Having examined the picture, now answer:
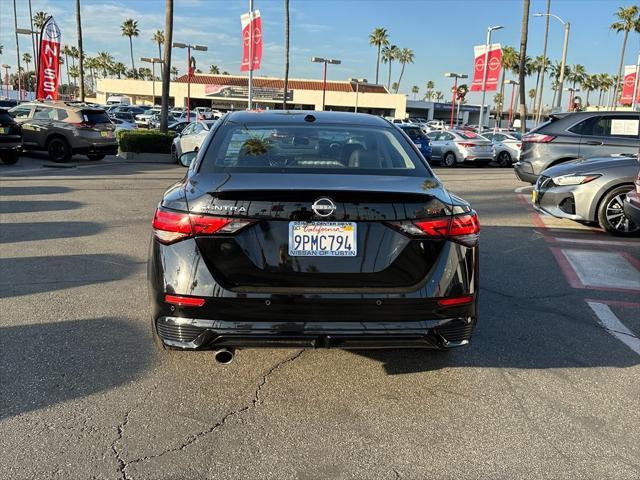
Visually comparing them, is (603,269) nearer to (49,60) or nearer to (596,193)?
(596,193)

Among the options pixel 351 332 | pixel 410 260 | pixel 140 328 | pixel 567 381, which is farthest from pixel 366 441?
pixel 140 328

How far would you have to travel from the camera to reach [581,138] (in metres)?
11.4

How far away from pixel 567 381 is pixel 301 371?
171 centimetres

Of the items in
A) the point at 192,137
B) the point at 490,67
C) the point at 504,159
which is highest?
the point at 490,67

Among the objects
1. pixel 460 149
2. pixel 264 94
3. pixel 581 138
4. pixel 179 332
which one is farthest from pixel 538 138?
pixel 264 94

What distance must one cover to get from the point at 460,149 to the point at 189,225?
68.3ft

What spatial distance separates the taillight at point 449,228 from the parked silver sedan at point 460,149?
2010 centimetres

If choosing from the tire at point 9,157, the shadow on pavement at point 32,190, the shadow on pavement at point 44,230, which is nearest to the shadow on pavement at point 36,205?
the shadow on pavement at point 32,190

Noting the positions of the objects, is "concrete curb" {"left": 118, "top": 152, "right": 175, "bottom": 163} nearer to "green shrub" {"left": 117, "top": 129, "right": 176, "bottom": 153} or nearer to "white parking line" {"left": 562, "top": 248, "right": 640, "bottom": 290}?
"green shrub" {"left": 117, "top": 129, "right": 176, "bottom": 153}

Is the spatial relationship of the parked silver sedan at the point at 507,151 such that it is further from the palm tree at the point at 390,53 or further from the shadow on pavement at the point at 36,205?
the palm tree at the point at 390,53

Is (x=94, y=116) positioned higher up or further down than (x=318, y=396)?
higher up

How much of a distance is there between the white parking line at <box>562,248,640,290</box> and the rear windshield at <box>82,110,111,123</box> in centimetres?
1479

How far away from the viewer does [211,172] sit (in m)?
3.27

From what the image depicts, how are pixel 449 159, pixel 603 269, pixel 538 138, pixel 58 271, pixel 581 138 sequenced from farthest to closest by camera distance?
pixel 449 159
pixel 538 138
pixel 581 138
pixel 603 269
pixel 58 271
